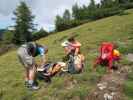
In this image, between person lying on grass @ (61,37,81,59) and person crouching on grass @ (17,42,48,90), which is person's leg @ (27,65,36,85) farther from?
person lying on grass @ (61,37,81,59)

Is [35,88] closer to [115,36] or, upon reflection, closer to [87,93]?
[87,93]

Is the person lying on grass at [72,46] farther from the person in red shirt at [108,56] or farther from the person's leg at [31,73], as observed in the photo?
the person's leg at [31,73]

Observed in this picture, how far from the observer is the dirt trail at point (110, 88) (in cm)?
1686

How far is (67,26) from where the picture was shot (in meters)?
58.5

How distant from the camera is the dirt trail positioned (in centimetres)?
1686

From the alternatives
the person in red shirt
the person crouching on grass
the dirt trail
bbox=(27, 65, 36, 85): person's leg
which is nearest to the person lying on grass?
the person in red shirt

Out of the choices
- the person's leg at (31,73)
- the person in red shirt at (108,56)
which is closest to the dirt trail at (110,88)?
the person in red shirt at (108,56)

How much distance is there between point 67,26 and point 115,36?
24.6 m

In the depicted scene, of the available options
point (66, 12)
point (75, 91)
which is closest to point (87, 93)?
point (75, 91)

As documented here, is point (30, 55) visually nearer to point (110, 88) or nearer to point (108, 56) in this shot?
point (110, 88)

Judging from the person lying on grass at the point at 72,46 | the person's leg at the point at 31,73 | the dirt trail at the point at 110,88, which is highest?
the person lying on grass at the point at 72,46

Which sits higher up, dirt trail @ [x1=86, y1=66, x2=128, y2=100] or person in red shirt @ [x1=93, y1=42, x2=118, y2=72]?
person in red shirt @ [x1=93, y1=42, x2=118, y2=72]

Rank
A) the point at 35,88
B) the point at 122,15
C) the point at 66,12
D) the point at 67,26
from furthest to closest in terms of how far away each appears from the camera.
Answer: the point at 66,12 < the point at 67,26 < the point at 122,15 < the point at 35,88

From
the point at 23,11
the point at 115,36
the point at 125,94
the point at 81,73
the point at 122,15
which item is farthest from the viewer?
the point at 23,11
